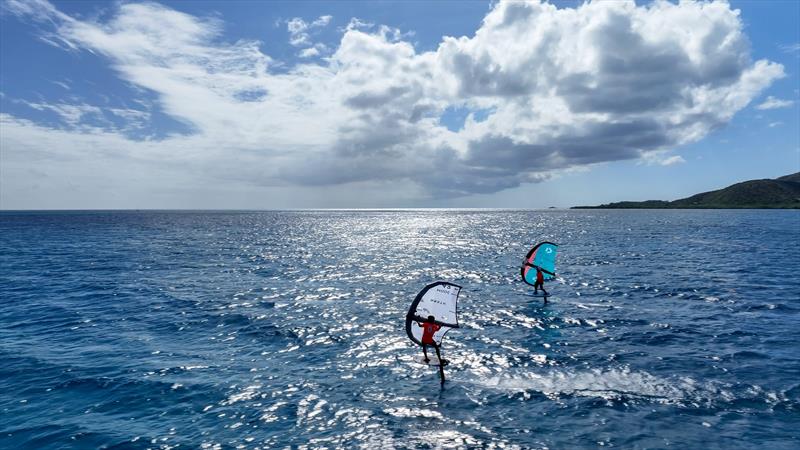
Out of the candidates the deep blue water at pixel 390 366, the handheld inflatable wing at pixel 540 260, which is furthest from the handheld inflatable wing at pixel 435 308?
the handheld inflatable wing at pixel 540 260

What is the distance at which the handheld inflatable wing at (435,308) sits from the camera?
2330cm

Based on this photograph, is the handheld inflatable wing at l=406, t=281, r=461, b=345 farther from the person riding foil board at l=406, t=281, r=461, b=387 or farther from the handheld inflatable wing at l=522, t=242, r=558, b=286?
the handheld inflatable wing at l=522, t=242, r=558, b=286

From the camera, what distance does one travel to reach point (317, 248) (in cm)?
9731

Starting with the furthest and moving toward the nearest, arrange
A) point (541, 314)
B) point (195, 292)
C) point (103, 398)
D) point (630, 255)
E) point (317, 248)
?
point (317, 248) → point (630, 255) → point (195, 292) → point (541, 314) → point (103, 398)

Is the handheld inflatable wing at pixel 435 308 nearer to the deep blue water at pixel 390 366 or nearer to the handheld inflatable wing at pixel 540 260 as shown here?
the deep blue water at pixel 390 366

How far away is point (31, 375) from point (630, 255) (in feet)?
260

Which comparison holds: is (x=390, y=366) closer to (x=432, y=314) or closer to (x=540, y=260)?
(x=432, y=314)

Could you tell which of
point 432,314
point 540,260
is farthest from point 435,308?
point 540,260

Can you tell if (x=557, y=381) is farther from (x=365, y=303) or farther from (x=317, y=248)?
(x=317, y=248)

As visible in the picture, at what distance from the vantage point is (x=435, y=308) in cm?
2377

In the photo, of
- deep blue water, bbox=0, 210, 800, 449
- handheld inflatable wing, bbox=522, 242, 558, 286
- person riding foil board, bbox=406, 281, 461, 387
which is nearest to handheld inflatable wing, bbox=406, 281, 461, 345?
person riding foil board, bbox=406, 281, 461, 387

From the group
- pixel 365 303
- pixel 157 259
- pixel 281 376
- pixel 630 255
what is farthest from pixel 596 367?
pixel 157 259

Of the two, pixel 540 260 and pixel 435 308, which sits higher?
pixel 540 260

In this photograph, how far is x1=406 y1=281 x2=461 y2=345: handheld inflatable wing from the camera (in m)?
23.3
